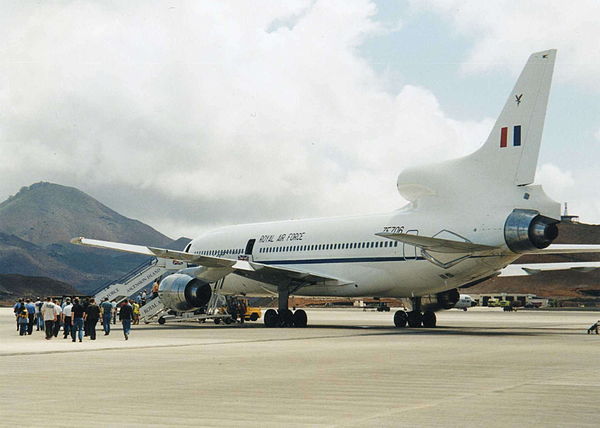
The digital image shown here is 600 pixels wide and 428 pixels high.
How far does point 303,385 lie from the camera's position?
1366 centimetres

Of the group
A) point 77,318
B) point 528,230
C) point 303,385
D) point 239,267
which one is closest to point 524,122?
point 528,230

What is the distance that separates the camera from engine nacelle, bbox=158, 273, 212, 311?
121 ft

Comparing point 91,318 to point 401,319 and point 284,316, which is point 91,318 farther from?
point 401,319

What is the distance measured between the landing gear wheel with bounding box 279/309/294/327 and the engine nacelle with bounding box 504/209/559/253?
467 inches

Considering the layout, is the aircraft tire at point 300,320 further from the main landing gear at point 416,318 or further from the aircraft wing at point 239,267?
the main landing gear at point 416,318

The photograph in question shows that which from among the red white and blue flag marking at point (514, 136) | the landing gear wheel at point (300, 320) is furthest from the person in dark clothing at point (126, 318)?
the red white and blue flag marking at point (514, 136)

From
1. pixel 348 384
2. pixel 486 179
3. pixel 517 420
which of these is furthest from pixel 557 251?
pixel 517 420

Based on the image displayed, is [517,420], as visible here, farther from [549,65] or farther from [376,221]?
[376,221]

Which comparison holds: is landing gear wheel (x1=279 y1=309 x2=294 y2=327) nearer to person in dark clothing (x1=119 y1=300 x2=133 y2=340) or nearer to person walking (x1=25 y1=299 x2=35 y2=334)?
person in dark clothing (x1=119 y1=300 x2=133 y2=340)

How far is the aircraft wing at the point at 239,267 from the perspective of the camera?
34.0 meters

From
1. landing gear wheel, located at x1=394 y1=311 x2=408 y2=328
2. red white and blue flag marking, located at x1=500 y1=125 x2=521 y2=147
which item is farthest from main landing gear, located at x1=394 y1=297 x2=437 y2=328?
red white and blue flag marking, located at x1=500 y1=125 x2=521 y2=147

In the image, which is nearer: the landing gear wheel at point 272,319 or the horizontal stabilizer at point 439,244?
the horizontal stabilizer at point 439,244

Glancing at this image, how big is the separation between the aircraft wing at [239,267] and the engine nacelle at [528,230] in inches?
342

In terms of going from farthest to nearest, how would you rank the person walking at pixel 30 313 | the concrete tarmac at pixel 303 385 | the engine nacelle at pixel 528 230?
the person walking at pixel 30 313 → the engine nacelle at pixel 528 230 → the concrete tarmac at pixel 303 385
